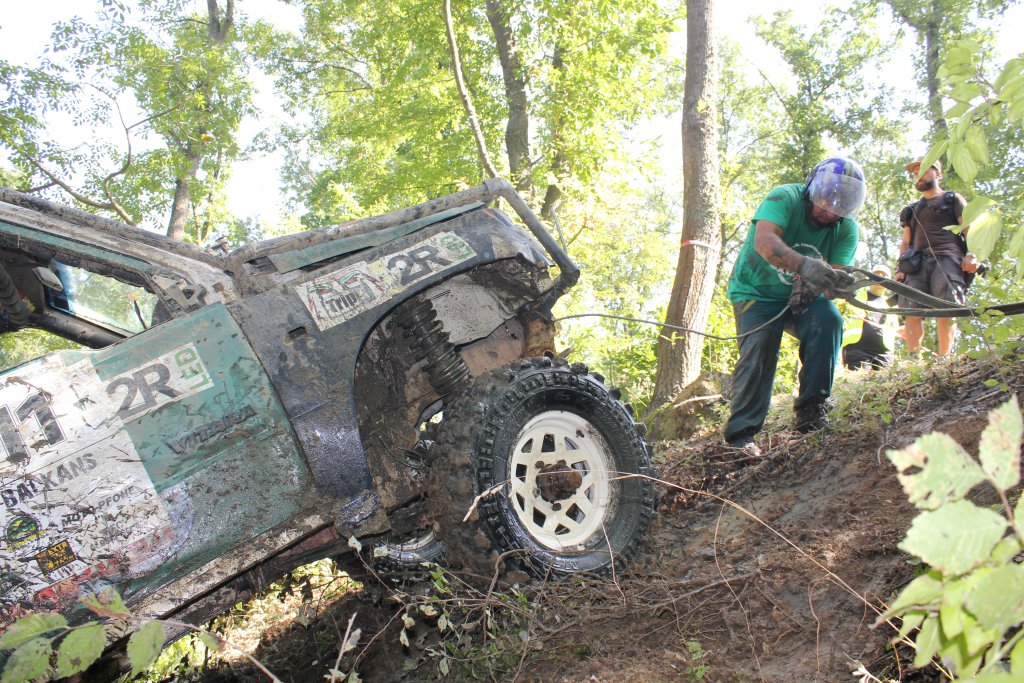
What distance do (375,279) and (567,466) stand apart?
1.17 metres

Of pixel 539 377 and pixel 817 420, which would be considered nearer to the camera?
pixel 539 377

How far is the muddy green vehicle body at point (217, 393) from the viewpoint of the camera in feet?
8.23

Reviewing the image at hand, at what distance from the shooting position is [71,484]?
8.19 feet

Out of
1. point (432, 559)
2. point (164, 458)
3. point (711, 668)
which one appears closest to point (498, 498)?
point (432, 559)

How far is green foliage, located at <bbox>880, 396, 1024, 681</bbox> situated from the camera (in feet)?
2.92

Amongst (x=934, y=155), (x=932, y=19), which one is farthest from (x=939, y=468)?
(x=932, y=19)

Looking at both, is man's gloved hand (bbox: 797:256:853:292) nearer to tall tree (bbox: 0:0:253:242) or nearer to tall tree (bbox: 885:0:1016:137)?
tall tree (bbox: 0:0:253:242)

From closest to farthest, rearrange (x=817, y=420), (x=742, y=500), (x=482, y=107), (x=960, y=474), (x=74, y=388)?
1. (x=960, y=474)
2. (x=74, y=388)
3. (x=742, y=500)
4. (x=817, y=420)
5. (x=482, y=107)

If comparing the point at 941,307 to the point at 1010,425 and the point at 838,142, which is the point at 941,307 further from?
the point at 838,142

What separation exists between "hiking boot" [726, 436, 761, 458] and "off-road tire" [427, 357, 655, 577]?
1332 millimetres

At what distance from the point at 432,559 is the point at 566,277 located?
5.05 ft

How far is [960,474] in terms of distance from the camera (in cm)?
93

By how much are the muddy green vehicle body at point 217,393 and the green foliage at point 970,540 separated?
231 cm

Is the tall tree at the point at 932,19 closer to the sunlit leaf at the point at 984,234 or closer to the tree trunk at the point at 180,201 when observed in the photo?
the tree trunk at the point at 180,201
